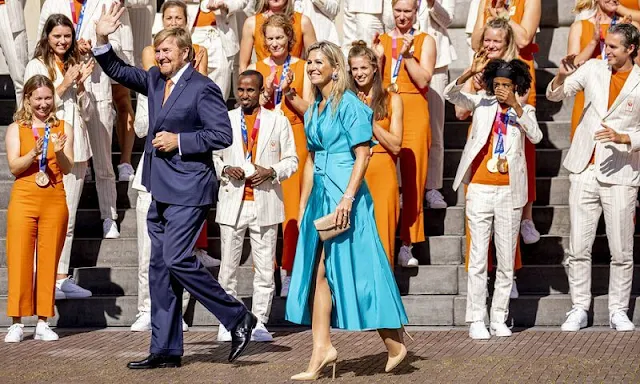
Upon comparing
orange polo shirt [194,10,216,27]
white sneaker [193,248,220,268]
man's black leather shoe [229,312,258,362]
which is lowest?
man's black leather shoe [229,312,258,362]

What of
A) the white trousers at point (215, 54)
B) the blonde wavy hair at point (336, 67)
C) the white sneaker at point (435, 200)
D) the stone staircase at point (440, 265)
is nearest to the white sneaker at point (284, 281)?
the stone staircase at point (440, 265)

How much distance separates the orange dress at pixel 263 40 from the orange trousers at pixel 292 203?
30.1 inches

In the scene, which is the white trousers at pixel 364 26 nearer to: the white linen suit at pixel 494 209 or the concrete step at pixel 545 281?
the white linen suit at pixel 494 209

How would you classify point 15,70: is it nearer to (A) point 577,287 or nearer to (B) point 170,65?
(B) point 170,65

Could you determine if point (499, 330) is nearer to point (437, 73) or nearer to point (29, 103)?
point (437, 73)

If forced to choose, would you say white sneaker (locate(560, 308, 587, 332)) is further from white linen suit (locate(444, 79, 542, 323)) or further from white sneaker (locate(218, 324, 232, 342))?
white sneaker (locate(218, 324, 232, 342))

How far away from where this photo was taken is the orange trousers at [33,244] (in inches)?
447

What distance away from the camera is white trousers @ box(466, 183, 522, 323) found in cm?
1143

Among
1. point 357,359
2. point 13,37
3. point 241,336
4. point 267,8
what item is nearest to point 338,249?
point 241,336

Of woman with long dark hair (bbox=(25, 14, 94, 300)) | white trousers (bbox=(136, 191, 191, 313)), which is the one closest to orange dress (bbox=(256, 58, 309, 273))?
white trousers (bbox=(136, 191, 191, 313))

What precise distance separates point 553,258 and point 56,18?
4707 millimetres

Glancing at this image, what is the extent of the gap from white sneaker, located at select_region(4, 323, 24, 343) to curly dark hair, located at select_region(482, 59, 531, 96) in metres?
4.12

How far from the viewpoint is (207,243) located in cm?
1266

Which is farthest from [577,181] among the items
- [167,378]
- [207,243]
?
[167,378]
